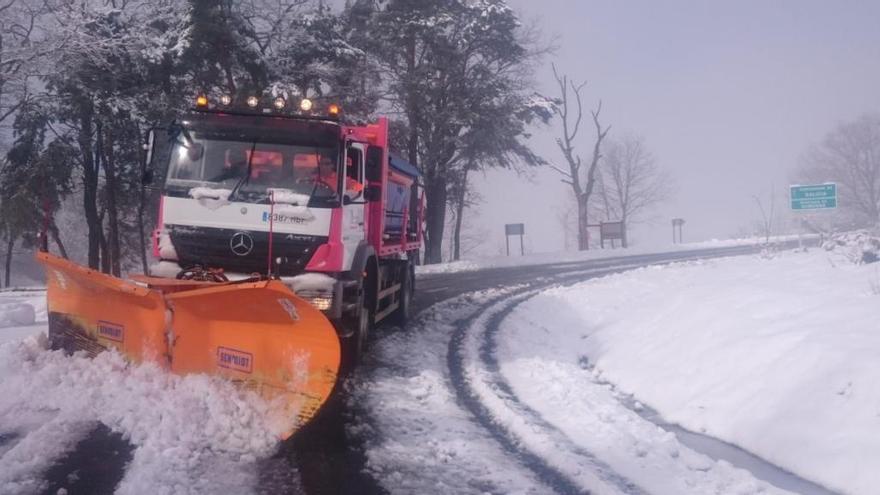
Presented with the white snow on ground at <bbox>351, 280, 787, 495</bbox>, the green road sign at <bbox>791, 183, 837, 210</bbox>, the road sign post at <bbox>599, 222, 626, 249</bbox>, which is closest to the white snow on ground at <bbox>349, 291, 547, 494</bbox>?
the white snow on ground at <bbox>351, 280, 787, 495</bbox>

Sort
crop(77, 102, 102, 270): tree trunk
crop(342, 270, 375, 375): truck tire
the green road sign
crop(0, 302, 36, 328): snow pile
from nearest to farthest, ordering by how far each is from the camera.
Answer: crop(342, 270, 375, 375): truck tire < crop(0, 302, 36, 328): snow pile < the green road sign < crop(77, 102, 102, 270): tree trunk

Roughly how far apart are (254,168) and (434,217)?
21.7 metres

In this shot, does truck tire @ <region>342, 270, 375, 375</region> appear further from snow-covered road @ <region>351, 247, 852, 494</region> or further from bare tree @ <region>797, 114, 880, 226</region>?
bare tree @ <region>797, 114, 880, 226</region>

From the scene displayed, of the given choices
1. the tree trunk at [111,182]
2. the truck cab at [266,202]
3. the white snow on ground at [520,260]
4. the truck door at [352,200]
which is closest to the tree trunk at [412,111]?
the white snow on ground at [520,260]

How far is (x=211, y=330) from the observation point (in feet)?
18.2

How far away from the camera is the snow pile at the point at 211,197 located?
690cm

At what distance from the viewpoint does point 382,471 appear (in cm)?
450

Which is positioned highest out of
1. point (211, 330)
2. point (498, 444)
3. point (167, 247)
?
point (167, 247)

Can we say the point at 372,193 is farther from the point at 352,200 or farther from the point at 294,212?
the point at 294,212

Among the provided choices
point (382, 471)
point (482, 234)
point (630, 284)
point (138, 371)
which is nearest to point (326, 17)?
point (630, 284)

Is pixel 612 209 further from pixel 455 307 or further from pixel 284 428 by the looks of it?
pixel 284 428

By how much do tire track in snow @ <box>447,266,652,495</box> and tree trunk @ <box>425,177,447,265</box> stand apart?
1787cm

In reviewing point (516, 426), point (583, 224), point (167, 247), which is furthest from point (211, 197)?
point (583, 224)

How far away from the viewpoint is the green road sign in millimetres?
18641
